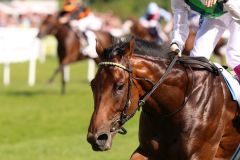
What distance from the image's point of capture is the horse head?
480 centimetres

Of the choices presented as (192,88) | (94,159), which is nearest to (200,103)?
(192,88)

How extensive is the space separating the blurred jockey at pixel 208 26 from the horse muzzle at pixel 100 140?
1.28 meters

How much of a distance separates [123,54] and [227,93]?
109 cm

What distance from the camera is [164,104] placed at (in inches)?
211

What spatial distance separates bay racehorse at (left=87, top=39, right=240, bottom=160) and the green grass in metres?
3.26

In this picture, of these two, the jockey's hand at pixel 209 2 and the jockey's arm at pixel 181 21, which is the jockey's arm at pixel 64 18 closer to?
the jockey's arm at pixel 181 21

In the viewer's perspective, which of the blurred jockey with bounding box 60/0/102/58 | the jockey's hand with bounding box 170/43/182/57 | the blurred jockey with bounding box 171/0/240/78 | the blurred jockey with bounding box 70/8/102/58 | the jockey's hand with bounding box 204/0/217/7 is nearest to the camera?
the jockey's hand with bounding box 204/0/217/7

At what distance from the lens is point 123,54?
5.05m

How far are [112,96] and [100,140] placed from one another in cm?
30

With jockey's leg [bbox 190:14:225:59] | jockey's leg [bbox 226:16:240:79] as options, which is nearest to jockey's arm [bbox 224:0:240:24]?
jockey's leg [bbox 226:16:240:79]

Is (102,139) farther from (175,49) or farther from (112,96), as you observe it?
(175,49)

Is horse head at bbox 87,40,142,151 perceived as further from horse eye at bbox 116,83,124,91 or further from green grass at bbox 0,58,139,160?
green grass at bbox 0,58,139,160

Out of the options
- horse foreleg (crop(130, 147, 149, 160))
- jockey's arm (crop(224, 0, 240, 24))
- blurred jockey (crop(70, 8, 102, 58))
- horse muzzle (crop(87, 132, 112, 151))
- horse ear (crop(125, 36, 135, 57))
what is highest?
jockey's arm (crop(224, 0, 240, 24))

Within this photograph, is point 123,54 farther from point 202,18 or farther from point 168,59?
point 202,18
